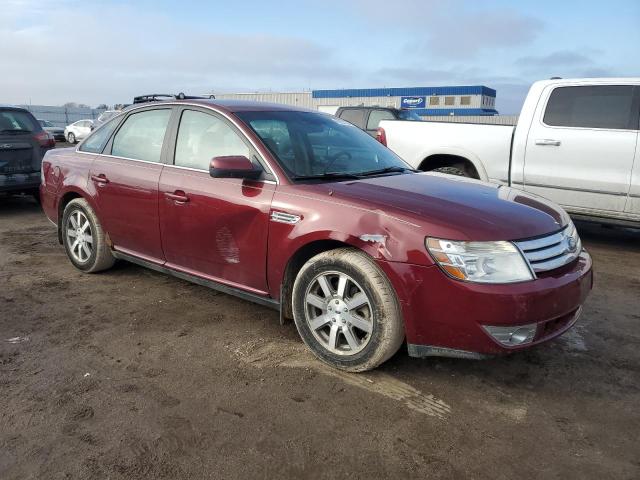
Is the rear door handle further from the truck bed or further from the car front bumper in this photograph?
the truck bed

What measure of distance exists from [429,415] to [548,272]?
3.32ft

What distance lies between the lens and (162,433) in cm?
259

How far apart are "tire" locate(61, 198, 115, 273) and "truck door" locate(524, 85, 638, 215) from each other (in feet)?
16.0

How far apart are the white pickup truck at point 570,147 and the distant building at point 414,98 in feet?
107

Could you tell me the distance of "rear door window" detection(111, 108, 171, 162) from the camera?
4.29 m

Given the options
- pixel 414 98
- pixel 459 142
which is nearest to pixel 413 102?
pixel 414 98

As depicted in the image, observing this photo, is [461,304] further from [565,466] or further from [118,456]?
[118,456]

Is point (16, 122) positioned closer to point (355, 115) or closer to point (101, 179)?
point (101, 179)

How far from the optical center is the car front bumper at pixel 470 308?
273cm

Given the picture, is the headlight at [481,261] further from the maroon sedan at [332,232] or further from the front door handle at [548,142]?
the front door handle at [548,142]

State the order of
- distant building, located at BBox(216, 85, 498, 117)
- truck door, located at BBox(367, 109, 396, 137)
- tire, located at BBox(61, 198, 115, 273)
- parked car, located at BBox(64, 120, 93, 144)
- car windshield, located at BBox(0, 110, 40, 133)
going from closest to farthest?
tire, located at BBox(61, 198, 115, 273), car windshield, located at BBox(0, 110, 40, 133), truck door, located at BBox(367, 109, 396, 137), parked car, located at BBox(64, 120, 93, 144), distant building, located at BBox(216, 85, 498, 117)

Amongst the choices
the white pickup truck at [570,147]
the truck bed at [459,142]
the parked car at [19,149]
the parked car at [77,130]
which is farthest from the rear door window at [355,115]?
the parked car at [77,130]

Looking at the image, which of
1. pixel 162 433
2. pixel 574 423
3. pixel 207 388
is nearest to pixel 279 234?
pixel 207 388

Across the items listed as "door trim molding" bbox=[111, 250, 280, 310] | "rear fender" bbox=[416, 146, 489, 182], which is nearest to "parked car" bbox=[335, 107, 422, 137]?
"rear fender" bbox=[416, 146, 489, 182]
